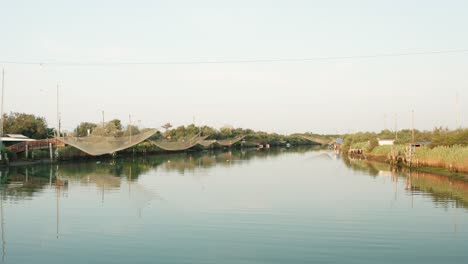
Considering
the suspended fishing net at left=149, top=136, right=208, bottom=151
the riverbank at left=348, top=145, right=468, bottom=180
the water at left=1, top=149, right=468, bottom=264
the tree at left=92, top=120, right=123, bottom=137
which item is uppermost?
the tree at left=92, top=120, right=123, bottom=137

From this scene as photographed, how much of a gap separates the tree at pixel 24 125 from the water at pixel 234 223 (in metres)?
17.8

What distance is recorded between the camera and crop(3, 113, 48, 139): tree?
30.7 m

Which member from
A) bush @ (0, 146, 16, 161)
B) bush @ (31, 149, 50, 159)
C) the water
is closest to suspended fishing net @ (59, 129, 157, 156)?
bush @ (31, 149, 50, 159)

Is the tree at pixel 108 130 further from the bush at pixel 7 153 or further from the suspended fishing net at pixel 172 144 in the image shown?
the bush at pixel 7 153

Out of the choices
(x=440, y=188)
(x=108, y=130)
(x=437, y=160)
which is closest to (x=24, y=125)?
(x=108, y=130)

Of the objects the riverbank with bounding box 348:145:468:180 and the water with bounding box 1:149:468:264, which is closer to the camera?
the water with bounding box 1:149:468:264

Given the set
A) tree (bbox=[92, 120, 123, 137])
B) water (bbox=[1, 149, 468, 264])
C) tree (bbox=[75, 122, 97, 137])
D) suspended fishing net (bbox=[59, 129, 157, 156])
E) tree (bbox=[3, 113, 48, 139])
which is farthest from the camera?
tree (bbox=[75, 122, 97, 137])

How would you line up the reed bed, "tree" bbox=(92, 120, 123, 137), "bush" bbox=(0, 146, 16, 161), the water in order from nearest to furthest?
the water → the reed bed → "bush" bbox=(0, 146, 16, 161) → "tree" bbox=(92, 120, 123, 137)

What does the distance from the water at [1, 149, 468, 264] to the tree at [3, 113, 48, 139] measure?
17.8m

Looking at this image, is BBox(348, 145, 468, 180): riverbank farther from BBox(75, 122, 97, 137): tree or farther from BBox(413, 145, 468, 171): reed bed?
BBox(75, 122, 97, 137): tree

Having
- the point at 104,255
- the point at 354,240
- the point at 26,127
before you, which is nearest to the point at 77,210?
the point at 104,255

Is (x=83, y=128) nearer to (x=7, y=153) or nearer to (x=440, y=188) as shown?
(x=7, y=153)

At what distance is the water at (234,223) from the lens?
20.2ft

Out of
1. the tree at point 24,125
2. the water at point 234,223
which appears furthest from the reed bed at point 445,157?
the tree at point 24,125
